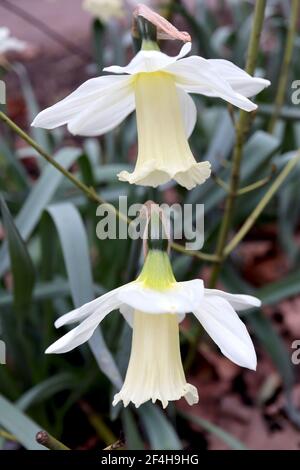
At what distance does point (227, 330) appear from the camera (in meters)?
0.71

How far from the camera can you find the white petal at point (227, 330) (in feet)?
2.27

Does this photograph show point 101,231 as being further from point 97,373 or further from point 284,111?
point 284,111

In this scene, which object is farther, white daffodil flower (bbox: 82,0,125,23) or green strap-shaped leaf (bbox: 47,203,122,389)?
white daffodil flower (bbox: 82,0,125,23)

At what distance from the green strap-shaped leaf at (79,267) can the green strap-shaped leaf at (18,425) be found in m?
0.18

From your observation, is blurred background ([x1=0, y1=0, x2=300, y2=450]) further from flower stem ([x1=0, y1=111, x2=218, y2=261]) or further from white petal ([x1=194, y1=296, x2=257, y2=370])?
white petal ([x1=194, y1=296, x2=257, y2=370])

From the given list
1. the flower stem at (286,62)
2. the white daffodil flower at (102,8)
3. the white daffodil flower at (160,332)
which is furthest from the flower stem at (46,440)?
the white daffodil flower at (102,8)

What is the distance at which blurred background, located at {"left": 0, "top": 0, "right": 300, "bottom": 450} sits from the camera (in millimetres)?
1207

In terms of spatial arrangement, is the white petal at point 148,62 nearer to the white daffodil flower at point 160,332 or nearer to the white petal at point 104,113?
the white petal at point 104,113

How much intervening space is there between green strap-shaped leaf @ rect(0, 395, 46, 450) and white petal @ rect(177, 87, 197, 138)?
56 cm

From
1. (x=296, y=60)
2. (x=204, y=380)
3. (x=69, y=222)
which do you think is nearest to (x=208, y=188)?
(x=69, y=222)

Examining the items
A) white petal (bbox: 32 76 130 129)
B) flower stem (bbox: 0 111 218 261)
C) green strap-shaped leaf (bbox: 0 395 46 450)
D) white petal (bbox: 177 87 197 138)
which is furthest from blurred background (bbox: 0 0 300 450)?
white petal (bbox: 32 76 130 129)

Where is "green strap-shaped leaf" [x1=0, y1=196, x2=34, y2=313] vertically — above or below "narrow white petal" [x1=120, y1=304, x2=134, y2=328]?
above

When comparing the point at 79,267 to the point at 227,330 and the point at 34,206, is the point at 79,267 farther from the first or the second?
the point at 227,330
